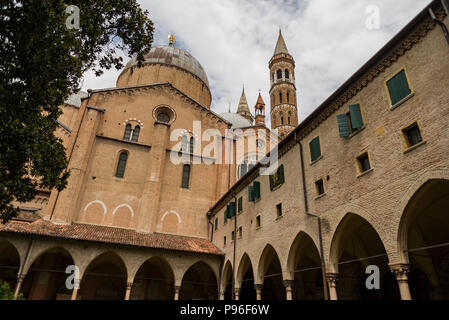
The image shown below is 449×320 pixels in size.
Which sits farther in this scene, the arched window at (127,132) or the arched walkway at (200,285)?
the arched window at (127,132)

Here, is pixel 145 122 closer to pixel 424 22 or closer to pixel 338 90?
pixel 338 90

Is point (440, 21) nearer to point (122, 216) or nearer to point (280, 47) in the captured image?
point (122, 216)

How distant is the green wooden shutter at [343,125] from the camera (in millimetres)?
10625

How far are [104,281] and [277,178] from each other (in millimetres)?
13448

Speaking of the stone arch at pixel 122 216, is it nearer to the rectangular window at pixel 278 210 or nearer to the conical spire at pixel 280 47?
the rectangular window at pixel 278 210

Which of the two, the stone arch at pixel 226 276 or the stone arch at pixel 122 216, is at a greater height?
the stone arch at pixel 122 216

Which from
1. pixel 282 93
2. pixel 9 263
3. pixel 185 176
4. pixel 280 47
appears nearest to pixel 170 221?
pixel 185 176

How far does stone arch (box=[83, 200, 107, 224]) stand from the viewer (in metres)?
20.1

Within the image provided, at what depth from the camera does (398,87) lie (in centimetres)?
902

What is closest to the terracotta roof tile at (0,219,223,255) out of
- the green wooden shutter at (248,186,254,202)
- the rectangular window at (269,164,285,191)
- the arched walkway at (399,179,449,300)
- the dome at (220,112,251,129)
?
the green wooden shutter at (248,186,254,202)

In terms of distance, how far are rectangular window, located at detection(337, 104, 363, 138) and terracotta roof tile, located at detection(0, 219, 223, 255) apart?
12.6m

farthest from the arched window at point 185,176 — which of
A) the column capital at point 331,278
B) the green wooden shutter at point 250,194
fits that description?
the column capital at point 331,278

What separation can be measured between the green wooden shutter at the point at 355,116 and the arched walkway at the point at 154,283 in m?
14.6
